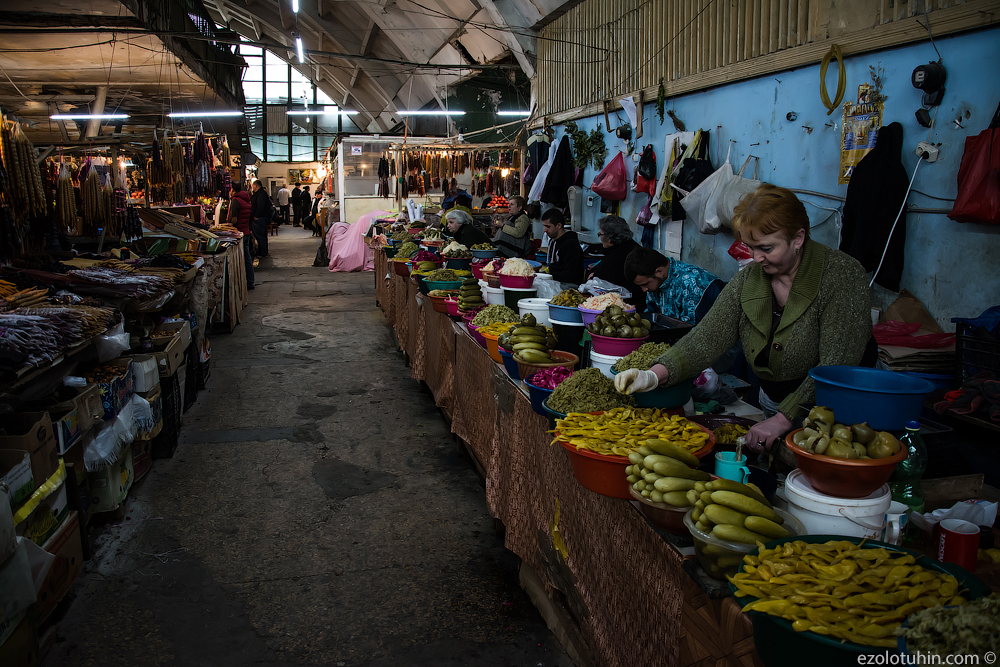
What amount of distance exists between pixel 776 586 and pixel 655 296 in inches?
152

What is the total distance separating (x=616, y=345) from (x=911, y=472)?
51.1 inches

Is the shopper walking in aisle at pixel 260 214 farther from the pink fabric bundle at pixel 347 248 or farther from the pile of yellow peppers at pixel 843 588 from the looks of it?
the pile of yellow peppers at pixel 843 588

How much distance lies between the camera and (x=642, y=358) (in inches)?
107

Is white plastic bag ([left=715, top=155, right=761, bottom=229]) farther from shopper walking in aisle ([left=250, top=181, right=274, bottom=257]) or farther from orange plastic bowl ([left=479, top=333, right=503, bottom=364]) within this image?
shopper walking in aisle ([left=250, top=181, right=274, bottom=257])

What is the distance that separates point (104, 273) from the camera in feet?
18.7

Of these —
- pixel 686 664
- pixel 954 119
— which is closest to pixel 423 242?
pixel 954 119

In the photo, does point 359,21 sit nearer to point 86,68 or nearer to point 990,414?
point 86,68

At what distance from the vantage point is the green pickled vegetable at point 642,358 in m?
2.69

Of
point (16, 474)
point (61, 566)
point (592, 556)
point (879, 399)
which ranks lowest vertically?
point (61, 566)

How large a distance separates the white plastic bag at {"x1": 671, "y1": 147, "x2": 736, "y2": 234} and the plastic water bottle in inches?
171

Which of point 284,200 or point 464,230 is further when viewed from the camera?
point 284,200

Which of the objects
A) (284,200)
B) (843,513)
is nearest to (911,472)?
(843,513)

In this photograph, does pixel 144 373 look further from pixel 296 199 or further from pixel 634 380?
pixel 296 199

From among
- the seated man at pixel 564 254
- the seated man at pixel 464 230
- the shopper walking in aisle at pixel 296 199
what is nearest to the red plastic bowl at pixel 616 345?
the seated man at pixel 564 254
